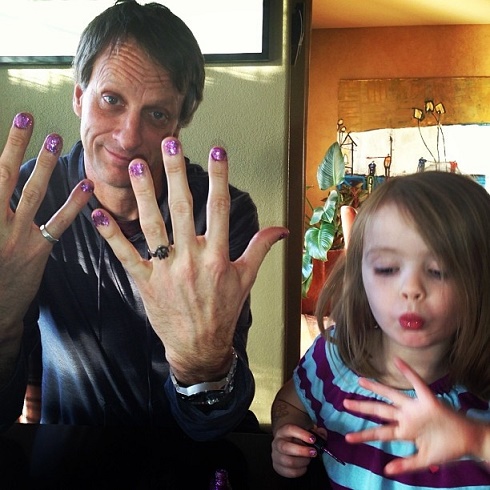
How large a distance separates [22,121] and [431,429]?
2.41ft

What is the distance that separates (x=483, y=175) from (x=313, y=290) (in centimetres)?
34

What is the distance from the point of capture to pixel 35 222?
0.88 m

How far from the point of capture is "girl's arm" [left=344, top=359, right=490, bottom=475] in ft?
Answer: 2.05

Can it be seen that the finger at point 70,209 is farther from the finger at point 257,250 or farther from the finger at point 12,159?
the finger at point 257,250

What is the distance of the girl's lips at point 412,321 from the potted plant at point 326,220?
22 cm

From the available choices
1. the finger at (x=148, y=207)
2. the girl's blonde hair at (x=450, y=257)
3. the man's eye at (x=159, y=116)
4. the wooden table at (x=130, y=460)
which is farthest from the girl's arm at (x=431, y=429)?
the man's eye at (x=159, y=116)

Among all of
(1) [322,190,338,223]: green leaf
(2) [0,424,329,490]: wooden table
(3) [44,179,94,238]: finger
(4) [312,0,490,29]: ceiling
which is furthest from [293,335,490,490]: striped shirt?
(4) [312,0,490,29]: ceiling

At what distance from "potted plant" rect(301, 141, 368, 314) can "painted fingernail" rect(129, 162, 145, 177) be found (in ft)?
0.94

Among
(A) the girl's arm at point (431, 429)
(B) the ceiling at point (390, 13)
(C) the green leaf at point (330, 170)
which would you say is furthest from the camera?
(B) the ceiling at point (390, 13)

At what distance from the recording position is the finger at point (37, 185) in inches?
33.6

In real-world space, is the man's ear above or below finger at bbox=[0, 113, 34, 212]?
above

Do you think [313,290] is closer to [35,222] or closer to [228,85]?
[228,85]

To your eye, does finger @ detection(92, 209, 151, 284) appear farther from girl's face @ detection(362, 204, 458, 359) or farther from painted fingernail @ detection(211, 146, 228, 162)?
girl's face @ detection(362, 204, 458, 359)

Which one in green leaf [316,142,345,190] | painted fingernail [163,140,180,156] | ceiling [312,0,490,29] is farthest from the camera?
ceiling [312,0,490,29]
